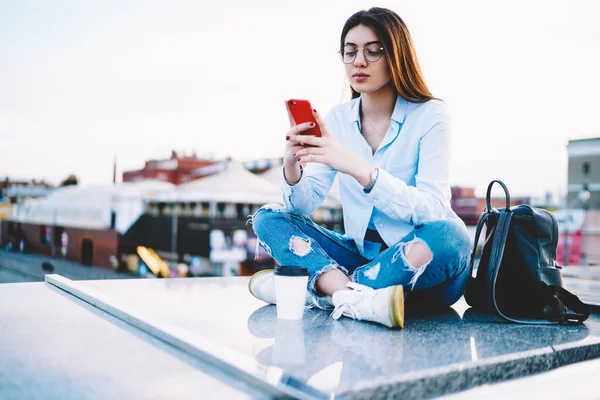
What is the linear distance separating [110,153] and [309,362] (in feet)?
47.6

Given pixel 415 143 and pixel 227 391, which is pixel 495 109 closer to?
pixel 415 143

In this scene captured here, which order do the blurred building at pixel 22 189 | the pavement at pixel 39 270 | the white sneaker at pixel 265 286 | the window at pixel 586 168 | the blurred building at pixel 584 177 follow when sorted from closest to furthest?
the white sneaker at pixel 265 286
the pavement at pixel 39 270
the blurred building at pixel 584 177
the window at pixel 586 168
the blurred building at pixel 22 189

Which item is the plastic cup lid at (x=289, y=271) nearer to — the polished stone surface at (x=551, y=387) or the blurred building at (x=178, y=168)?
the polished stone surface at (x=551, y=387)

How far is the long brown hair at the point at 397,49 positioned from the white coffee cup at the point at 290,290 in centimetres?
67

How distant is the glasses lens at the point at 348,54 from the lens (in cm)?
167

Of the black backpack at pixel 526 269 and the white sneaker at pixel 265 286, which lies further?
the white sneaker at pixel 265 286

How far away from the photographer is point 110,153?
14516 millimetres

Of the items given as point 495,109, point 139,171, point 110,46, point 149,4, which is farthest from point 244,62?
point 139,171

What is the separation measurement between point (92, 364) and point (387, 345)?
65 centimetres

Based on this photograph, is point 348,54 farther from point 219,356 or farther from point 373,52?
point 219,356

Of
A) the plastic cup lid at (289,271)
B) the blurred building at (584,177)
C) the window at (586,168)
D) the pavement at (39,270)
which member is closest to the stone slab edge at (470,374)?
the plastic cup lid at (289,271)

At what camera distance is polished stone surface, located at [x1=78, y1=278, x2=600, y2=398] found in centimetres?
98

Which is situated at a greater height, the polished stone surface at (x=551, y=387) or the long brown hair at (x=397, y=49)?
the long brown hair at (x=397, y=49)

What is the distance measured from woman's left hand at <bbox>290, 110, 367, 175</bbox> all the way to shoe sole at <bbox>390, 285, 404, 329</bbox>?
327mm
